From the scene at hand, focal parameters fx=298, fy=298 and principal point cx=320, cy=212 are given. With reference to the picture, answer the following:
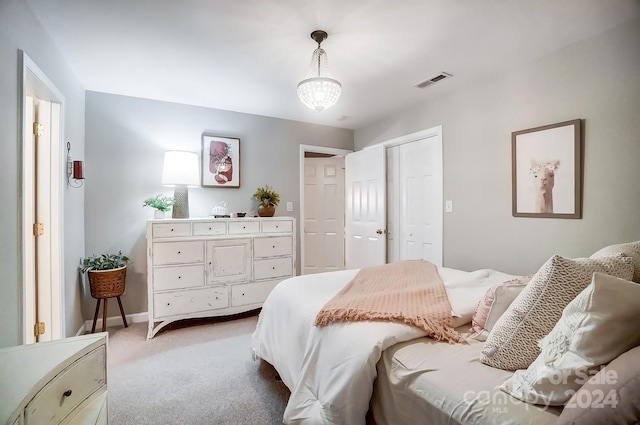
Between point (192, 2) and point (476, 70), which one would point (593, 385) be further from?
point (476, 70)

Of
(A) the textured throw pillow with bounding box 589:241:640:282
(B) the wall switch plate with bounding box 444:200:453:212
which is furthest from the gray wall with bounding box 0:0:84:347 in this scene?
(B) the wall switch plate with bounding box 444:200:453:212

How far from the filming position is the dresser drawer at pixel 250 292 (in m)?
3.08

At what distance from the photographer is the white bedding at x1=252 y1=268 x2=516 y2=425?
1.12 meters

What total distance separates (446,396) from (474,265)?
7.09 feet

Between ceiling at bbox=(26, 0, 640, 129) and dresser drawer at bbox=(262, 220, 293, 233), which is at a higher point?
ceiling at bbox=(26, 0, 640, 129)

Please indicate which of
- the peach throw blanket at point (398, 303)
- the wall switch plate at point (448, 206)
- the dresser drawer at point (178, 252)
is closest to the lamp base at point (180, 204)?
the dresser drawer at point (178, 252)

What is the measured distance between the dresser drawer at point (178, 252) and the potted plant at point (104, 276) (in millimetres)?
344

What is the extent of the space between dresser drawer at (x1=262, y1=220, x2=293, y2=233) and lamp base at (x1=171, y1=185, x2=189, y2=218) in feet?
2.65

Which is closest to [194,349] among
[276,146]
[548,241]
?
[276,146]

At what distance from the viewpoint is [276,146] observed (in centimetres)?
384

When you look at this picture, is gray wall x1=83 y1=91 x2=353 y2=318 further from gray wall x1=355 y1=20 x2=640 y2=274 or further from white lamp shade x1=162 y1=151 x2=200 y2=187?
gray wall x1=355 y1=20 x2=640 y2=274

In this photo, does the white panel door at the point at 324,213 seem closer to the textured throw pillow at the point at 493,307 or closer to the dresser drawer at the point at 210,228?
the dresser drawer at the point at 210,228

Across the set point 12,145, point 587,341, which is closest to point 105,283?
point 12,145

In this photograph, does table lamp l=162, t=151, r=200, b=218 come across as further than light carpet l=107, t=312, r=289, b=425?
Yes
